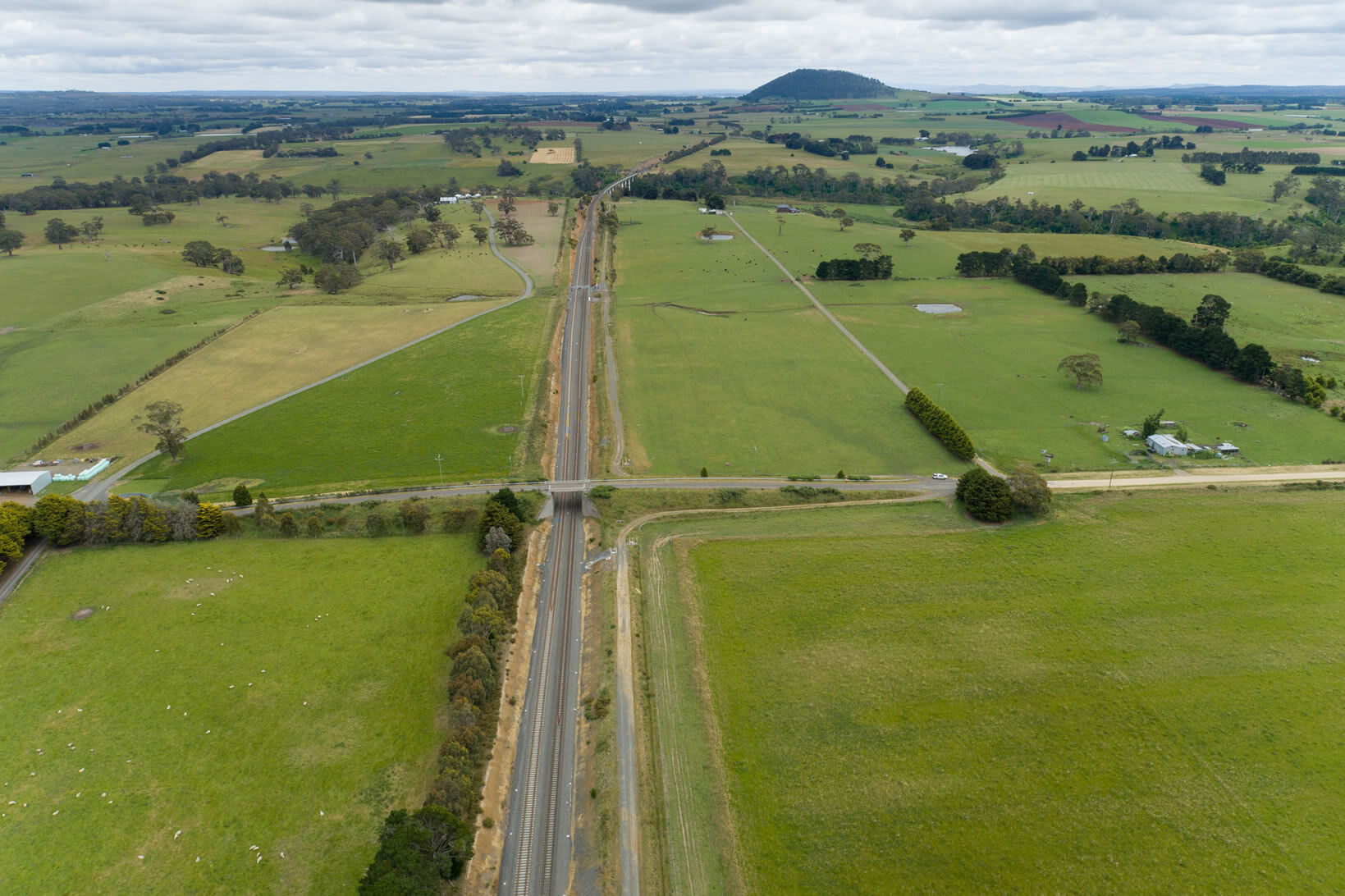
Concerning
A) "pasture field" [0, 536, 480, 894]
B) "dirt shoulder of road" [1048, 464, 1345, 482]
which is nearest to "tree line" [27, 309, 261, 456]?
"pasture field" [0, 536, 480, 894]

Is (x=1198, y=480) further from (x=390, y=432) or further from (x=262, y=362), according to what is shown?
(x=262, y=362)

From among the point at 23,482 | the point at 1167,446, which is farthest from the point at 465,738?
the point at 1167,446

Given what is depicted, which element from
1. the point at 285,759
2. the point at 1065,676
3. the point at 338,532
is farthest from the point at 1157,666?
the point at 338,532

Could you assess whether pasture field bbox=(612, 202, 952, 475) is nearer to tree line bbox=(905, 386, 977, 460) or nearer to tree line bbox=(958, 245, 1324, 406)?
tree line bbox=(905, 386, 977, 460)

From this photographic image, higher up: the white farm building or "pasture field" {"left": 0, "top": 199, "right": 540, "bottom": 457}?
"pasture field" {"left": 0, "top": 199, "right": 540, "bottom": 457}

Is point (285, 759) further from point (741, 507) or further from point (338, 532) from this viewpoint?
point (741, 507)

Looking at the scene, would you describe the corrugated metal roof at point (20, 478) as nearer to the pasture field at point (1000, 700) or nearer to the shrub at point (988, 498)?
the pasture field at point (1000, 700)
